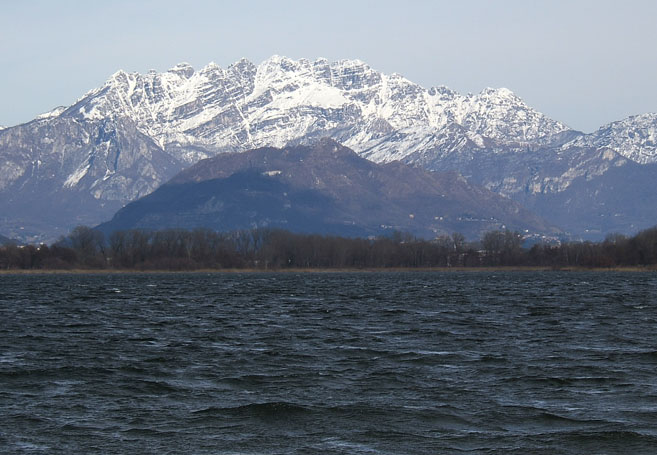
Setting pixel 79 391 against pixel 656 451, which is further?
pixel 79 391

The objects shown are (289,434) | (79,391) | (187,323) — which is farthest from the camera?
(187,323)

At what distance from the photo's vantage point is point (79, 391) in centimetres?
4347

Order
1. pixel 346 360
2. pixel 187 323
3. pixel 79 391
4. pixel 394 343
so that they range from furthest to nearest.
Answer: pixel 187 323, pixel 394 343, pixel 346 360, pixel 79 391

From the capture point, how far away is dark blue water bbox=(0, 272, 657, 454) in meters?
33.2

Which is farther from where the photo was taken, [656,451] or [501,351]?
[501,351]

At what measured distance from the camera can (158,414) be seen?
123ft

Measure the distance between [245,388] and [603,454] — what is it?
57.3 ft

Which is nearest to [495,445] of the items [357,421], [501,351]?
[357,421]

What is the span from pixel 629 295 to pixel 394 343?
241 ft

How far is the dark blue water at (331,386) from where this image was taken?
33156 millimetres

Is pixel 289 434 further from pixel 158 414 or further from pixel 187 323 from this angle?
pixel 187 323

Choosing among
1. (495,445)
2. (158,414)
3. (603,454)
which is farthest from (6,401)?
(603,454)

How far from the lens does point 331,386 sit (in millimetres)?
44438

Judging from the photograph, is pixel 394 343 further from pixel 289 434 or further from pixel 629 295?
pixel 629 295
